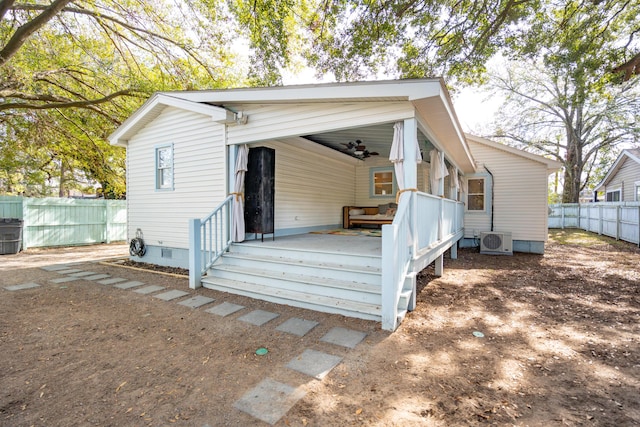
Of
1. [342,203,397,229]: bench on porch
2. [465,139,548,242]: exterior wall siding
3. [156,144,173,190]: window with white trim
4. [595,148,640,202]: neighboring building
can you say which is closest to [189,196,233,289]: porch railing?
[156,144,173,190]: window with white trim

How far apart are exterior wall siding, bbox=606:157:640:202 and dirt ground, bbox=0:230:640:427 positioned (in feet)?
46.8

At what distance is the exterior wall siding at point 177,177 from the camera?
646cm

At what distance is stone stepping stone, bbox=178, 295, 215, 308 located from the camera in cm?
456

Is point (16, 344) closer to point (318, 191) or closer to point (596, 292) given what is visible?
point (318, 191)

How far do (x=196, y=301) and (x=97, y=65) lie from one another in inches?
429

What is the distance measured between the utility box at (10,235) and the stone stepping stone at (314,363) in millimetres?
11320

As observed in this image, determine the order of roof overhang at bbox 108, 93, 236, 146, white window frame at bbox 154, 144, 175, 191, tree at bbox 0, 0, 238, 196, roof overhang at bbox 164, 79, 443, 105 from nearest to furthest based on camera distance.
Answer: roof overhang at bbox 164, 79, 443, 105
roof overhang at bbox 108, 93, 236, 146
white window frame at bbox 154, 144, 175, 191
tree at bbox 0, 0, 238, 196

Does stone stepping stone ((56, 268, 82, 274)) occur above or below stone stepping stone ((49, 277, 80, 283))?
above

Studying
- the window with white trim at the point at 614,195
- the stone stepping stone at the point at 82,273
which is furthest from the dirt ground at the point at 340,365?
the window with white trim at the point at 614,195

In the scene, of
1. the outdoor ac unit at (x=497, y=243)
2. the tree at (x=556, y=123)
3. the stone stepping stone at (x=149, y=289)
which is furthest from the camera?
the tree at (x=556, y=123)

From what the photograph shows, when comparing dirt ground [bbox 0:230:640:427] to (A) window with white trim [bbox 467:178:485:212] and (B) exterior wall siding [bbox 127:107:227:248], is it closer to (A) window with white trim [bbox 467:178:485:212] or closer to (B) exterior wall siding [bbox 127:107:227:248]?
(B) exterior wall siding [bbox 127:107:227:248]

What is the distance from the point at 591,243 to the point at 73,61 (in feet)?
69.0

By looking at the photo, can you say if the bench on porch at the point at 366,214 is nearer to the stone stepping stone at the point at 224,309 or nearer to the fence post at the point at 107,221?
the stone stepping stone at the point at 224,309

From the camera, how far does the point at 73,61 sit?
10.4 metres
